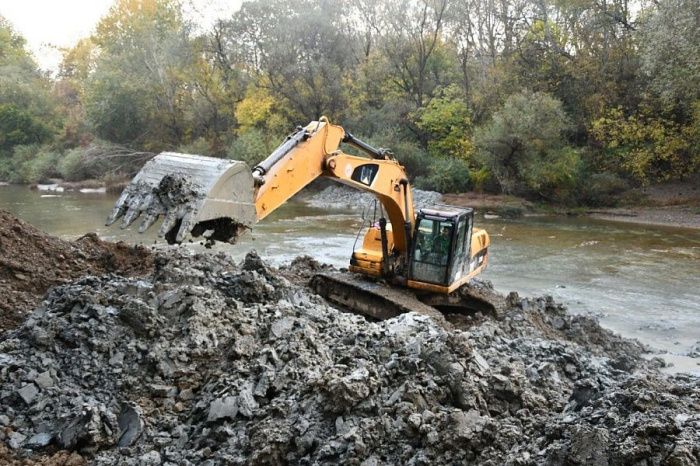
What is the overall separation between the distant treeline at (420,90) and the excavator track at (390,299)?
601 inches

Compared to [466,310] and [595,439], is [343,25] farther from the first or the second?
[595,439]

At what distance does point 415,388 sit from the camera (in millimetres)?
4980

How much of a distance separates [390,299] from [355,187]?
64.6 inches

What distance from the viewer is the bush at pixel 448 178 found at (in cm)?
2745

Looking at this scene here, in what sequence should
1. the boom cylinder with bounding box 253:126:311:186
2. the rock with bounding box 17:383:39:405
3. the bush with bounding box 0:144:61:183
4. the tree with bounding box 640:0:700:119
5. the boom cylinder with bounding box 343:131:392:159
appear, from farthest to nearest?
the bush with bounding box 0:144:61:183 → the tree with bounding box 640:0:700:119 → the boom cylinder with bounding box 343:131:392:159 → the boom cylinder with bounding box 253:126:311:186 → the rock with bounding box 17:383:39:405

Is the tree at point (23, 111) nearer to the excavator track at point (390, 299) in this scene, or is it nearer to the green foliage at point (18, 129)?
the green foliage at point (18, 129)

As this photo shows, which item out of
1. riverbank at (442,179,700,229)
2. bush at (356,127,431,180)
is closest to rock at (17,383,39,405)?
riverbank at (442,179,700,229)

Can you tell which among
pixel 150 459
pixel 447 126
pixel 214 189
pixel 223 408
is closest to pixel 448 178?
pixel 447 126

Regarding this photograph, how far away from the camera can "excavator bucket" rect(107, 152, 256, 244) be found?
5359 millimetres

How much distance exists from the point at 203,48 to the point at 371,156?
103 feet

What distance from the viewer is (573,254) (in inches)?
681

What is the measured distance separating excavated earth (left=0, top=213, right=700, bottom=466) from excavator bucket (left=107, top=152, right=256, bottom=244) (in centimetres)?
93

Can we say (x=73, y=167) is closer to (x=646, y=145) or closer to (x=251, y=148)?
(x=251, y=148)

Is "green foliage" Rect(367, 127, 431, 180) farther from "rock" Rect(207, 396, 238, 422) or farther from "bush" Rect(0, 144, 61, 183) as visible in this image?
"rock" Rect(207, 396, 238, 422)
